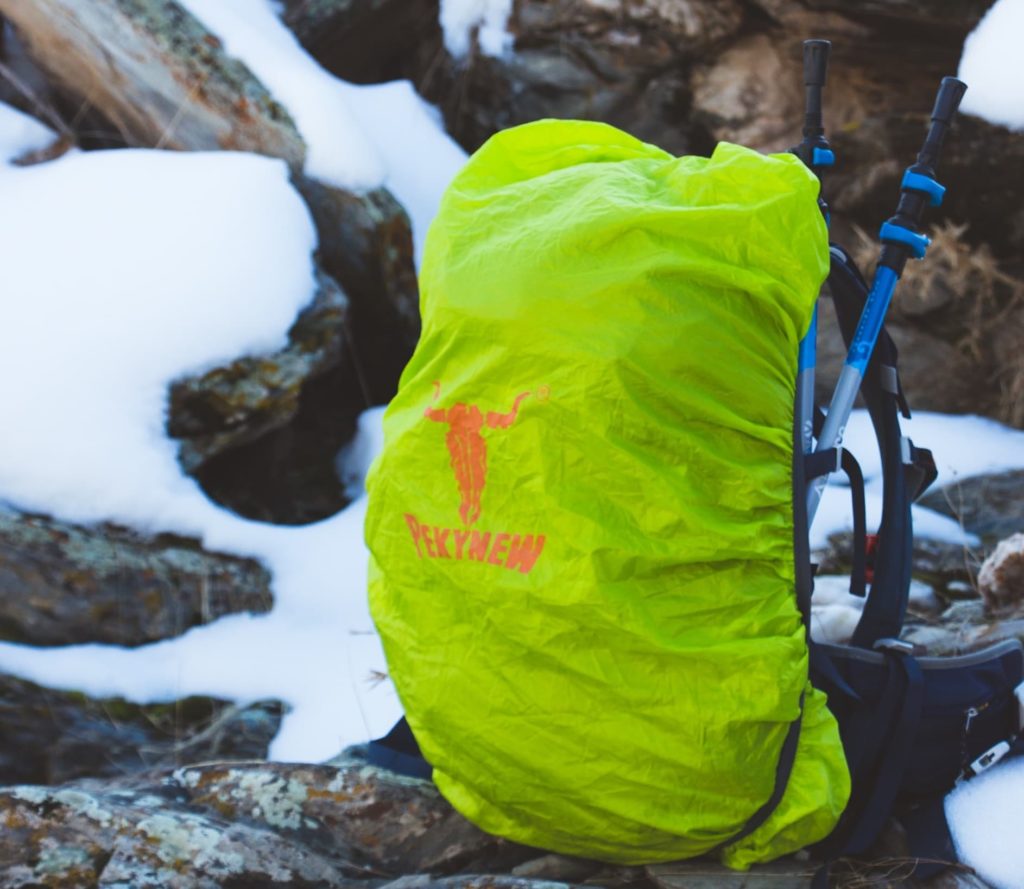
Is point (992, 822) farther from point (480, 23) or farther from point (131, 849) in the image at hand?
point (480, 23)

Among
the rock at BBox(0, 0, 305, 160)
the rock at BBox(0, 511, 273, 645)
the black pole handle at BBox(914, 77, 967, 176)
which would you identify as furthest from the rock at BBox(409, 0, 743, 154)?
the black pole handle at BBox(914, 77, 967, 176)

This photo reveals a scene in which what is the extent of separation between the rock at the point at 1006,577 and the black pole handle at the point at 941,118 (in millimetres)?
1301

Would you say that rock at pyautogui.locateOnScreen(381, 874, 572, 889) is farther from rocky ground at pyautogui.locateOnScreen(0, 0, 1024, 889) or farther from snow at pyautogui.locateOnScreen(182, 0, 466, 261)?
snow at pyautogui.locateOnScreen(182, 0, 466, 261)

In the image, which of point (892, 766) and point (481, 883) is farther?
point (892, 766)

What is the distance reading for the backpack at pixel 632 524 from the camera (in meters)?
1.79

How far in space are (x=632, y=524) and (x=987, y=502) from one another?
9.75ft

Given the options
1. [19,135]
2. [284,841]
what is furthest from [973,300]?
[19,135]

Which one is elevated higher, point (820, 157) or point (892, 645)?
point (820, 157)

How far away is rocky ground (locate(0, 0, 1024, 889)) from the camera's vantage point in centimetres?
208

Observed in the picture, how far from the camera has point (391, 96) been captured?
5793 mm

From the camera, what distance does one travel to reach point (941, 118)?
2.17 meters

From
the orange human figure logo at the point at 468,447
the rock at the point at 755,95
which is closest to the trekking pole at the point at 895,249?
the orange human figure logo at the point at 468,447

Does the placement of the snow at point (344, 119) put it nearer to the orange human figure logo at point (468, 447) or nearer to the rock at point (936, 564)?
the rock at point (936, 564)

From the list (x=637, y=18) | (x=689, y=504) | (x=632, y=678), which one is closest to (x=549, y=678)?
(x=632, y=678)
